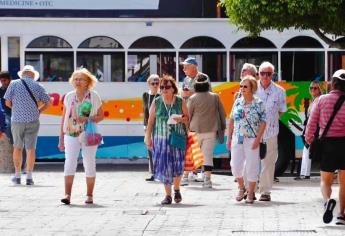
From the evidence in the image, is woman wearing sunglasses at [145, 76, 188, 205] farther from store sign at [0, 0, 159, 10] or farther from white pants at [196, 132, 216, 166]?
store sign at [0, 0, 159, 10]

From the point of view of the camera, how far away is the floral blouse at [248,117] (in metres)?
14.3

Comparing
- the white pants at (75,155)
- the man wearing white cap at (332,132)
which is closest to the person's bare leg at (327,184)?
the man wearing white cap at (332,132)

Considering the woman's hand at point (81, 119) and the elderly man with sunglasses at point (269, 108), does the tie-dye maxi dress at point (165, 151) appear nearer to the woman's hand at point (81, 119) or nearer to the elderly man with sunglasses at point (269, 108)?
the woman's hand at point (81, 119)

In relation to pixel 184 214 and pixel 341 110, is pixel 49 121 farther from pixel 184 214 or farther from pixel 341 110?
pixel 341 110

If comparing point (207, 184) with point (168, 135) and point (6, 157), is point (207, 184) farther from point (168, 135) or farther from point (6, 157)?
point (6, 157)

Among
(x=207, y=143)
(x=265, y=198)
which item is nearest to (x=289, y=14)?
(x=207, y=143)

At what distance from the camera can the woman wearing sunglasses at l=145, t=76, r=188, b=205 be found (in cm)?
1427

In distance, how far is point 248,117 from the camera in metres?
14.3

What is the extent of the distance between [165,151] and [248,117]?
114cm

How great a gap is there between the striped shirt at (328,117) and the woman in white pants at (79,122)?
10.2 feet

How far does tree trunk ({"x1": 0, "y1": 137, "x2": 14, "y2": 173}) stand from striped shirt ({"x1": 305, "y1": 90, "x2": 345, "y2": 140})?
8500 millimetres

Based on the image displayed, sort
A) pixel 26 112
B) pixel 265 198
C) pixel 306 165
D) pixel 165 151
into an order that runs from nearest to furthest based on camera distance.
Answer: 1. pixel 165 151
2. pixel 265 198
3. pixel 26 112
4. pixel 306 165

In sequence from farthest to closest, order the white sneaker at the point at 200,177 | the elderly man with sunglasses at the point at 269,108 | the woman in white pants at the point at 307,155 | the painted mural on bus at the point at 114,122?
1. the painted mural on bus at the point at 114,122
2. the woman in white pants at the point at 307,155
3. the white sneaker at the point at 200,177
4. the elderly man with sunglasses at the point at 269,108

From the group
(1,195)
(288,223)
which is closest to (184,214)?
(288,223)
